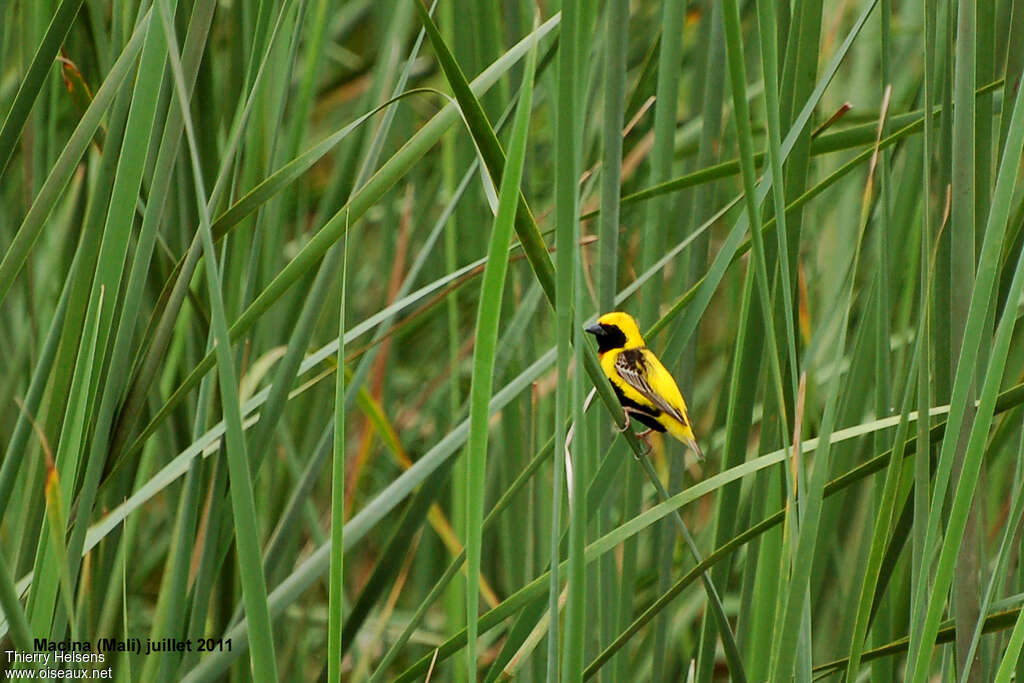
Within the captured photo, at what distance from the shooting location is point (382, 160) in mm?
1749

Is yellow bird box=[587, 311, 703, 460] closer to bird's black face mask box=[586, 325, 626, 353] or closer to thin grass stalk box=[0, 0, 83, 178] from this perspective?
bird's black face mask box=[586, 325, 626, 353]

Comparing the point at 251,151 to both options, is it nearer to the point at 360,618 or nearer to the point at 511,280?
the point at 511,280

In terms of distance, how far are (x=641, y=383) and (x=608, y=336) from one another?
7 cm

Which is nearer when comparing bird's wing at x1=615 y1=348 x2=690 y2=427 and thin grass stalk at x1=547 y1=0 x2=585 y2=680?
thin grass stalk at x1=547 y1=0 x2=585 y2=680

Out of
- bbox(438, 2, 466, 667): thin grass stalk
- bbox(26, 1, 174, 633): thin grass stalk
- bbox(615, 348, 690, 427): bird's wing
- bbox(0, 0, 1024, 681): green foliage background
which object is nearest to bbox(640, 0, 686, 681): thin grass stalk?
bbox(0, 0, 1024, 681): green foliage background

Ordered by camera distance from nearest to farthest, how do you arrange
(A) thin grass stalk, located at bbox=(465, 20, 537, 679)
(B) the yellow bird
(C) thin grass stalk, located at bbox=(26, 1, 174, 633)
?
(A) thin grass stalk, located at bbox=(465, 20, 537, 679), (C) thin grass stalk, located at bbox=(26, 1, 174, 633), (B) the yellow bird

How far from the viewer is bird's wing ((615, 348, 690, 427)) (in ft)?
4.24

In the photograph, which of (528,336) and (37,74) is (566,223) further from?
(528,336)

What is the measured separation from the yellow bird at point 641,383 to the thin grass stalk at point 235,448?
532mm

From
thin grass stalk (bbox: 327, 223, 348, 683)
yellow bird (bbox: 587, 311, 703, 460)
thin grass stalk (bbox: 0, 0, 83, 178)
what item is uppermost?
thin grass stalk (bbox: 0, 0, 83, 178)

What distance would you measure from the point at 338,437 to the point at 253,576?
0.10 m

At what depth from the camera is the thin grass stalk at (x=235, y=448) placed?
0.65m

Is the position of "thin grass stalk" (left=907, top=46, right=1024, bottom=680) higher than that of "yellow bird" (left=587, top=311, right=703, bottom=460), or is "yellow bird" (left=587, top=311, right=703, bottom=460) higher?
"thin grass stalk" (left=907, top=46, right=1024, bottom=680)

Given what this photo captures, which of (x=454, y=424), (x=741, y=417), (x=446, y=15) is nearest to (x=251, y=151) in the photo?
(x=446, y=15)
